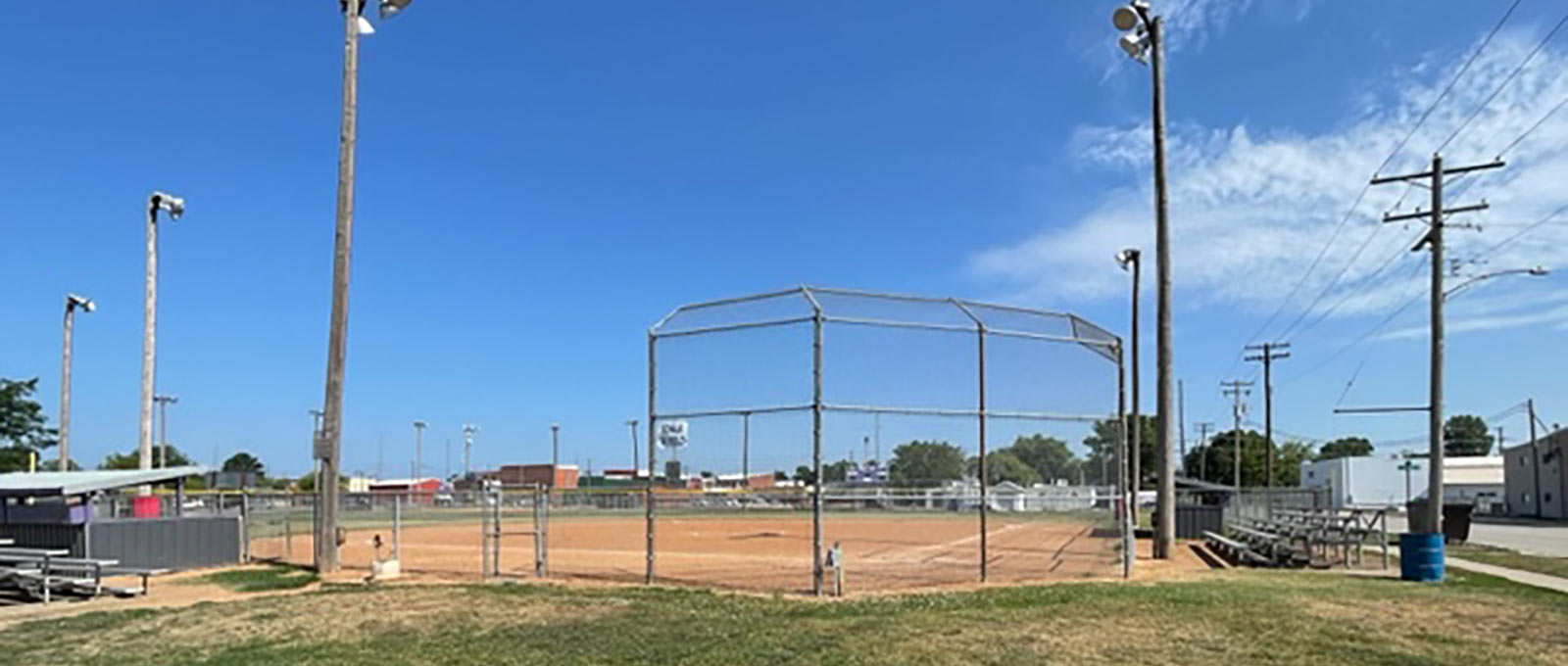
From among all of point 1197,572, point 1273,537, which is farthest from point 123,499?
point 1273,537

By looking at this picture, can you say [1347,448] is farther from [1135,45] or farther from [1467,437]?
[1135,45]

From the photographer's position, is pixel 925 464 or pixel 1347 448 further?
pixel 1347 448

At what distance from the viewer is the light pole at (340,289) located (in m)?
17.4

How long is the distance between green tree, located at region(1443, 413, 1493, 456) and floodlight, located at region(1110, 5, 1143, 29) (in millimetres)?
167552

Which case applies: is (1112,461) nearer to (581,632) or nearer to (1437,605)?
(1437,605)

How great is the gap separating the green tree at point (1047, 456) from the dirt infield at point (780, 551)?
142 cm

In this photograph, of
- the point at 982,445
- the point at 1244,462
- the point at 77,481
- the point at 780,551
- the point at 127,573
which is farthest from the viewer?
the point at 1244,462

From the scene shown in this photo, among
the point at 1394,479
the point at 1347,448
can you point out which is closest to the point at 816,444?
the point at 1394,479

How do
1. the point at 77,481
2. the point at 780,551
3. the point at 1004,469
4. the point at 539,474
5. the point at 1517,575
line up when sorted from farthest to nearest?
the point at 539,474 < the point at 780,551 < the point at 1517,575 < the point at 77,481 < the point at 1004,469

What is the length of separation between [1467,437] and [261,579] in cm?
18770

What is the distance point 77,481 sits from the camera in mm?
17484

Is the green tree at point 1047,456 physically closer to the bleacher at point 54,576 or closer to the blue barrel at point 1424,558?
the blue barrel at point 1424,558

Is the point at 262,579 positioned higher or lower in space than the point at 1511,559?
higher

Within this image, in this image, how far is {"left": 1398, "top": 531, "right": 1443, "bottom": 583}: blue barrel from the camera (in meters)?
15.6
